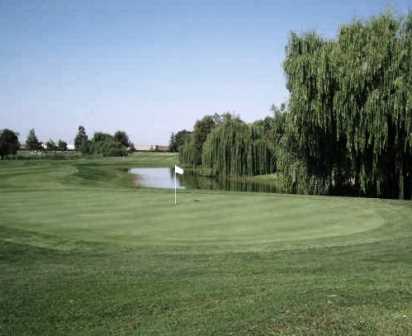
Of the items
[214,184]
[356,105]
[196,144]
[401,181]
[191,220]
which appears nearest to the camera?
[191,220]

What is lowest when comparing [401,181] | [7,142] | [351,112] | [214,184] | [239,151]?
[214,184]

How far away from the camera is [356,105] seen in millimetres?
23281

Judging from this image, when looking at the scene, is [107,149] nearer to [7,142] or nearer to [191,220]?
[7,142]

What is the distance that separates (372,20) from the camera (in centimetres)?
2442

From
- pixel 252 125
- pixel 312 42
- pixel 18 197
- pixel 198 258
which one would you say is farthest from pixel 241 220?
pixel 252 125

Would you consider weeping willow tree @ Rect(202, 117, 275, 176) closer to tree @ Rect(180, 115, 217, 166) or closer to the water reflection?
the water reflection

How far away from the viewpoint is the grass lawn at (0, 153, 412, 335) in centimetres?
489

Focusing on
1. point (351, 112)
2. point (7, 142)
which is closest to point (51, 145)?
point (7, 142)

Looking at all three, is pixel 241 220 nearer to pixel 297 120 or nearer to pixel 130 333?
pixel 130 333

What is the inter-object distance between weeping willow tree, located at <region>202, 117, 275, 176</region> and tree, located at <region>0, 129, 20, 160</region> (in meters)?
65.7

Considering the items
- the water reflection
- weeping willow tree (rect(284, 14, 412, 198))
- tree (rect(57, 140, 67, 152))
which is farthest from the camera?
tree (rect(57, 140, 67, 152))

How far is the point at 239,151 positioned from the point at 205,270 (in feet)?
137

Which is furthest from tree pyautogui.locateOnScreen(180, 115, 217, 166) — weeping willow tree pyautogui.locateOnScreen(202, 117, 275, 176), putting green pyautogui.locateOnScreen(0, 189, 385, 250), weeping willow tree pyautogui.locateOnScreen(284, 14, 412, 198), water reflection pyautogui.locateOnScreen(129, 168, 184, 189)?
putting green pyautogui.locateOnScreen(0, 189, 385, 250)

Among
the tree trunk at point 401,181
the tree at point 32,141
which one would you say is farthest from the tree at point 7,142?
the tree trunk at point 401,181
